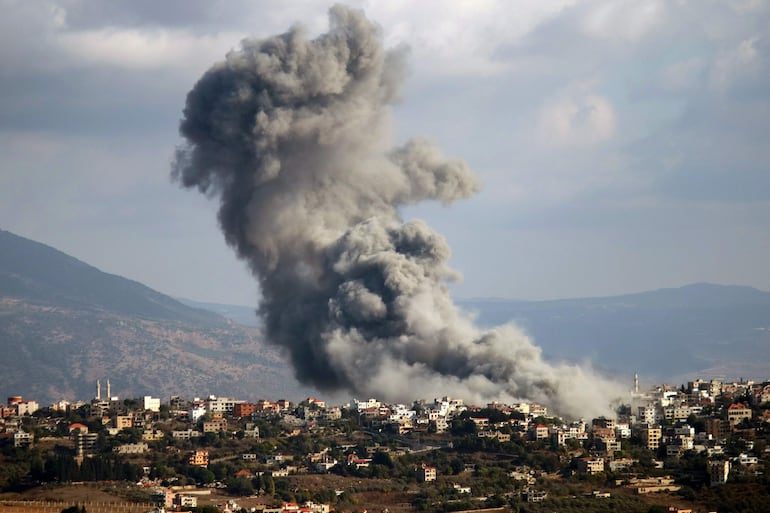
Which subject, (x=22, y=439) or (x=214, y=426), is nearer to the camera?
(x=22, y=439)

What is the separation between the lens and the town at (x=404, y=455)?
6050 centimetres

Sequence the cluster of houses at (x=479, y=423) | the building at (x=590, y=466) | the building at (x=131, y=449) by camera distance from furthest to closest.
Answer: the building at (x=131, y=449) < the cluster of houses at (x=479, y=423) < the building at (x=590, y=466)

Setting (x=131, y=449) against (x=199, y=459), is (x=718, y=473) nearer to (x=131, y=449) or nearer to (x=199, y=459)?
(x=199, y=459)

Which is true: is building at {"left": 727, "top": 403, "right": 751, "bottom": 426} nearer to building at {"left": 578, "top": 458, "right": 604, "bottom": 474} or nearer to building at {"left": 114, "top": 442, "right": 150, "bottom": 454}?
building at {"left": 578, "top": 458, "right": 604, "bottom": 474}

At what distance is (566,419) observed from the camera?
250 ft

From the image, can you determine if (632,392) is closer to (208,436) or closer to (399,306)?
(399,306)

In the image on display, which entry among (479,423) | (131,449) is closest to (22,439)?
(131,449)

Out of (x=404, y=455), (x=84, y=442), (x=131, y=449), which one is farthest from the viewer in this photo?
(x=84, y=442)

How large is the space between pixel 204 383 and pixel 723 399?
→ 105565 mm

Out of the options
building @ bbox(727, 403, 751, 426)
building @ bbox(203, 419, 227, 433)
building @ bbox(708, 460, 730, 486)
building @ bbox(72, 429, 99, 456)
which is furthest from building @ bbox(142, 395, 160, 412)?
building @ bbox(708, 460, 730, 486)

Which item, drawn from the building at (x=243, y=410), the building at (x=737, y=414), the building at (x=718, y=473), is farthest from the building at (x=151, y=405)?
the building at (x=718, y=473)

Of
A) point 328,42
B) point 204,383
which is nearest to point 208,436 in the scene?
point 328,42

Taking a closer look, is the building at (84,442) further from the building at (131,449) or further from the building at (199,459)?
the building at (199,459)

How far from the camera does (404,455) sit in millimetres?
68688
